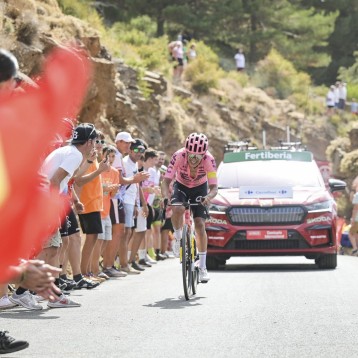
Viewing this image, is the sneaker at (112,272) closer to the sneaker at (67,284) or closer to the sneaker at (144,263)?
the sneaker at (67,284)

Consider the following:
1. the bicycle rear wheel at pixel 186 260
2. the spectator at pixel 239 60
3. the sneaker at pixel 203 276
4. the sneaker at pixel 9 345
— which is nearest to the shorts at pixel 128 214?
the sneaker at pixel 203 276

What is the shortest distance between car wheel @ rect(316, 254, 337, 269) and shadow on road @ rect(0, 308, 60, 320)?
302 inches

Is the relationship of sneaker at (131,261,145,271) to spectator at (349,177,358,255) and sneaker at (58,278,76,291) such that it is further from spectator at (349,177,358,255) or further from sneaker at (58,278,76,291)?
spectator at (349,177,358,255)

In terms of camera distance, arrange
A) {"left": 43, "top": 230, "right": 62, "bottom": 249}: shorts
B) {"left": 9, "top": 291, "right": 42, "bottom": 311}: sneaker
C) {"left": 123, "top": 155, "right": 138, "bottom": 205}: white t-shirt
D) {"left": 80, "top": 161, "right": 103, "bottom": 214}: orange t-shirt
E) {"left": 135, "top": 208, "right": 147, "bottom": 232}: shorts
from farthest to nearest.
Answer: {"left": 135, "top": 208, "right": 147, "bottom": 232}: shorts < {"left": 123, "top": 155, "right": 138, "bottom": 205}: white t-shirt < {"left": 80, "top": 161, "right": 103, "bottom": 214}: orange t-shirt < {"left": 43, "top": 230, "right": 62, "bottom": 249}: shorts < {"left": 9, "top": 291, "right": 42, "bottom": 311}: sneaker

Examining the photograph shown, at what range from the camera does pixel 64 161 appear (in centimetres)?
1042

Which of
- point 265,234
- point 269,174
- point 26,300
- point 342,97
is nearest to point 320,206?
point 265,234

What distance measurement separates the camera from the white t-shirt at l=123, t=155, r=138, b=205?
1692 centimetres

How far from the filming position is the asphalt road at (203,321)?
7.93 meters

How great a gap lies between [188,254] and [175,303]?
0.90 metres

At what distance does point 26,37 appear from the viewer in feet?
74.1

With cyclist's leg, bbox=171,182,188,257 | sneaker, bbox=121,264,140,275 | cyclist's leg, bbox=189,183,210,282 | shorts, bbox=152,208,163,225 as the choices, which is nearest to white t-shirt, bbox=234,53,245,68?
shorts, bbox=152,208,163,225

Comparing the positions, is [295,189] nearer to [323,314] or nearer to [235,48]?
[323,314]

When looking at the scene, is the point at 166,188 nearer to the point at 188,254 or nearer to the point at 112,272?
the point at 188,254

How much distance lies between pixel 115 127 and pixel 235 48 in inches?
1565
